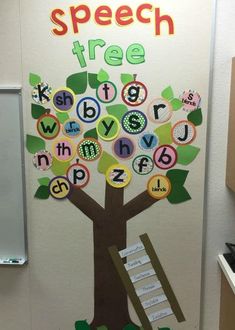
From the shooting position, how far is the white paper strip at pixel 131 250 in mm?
1695

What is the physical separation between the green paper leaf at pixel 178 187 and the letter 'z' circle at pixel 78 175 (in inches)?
17.1

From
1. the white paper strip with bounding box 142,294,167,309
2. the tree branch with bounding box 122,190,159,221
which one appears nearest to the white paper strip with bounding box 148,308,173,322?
the white paper strip with bounding box 142,294,167,309

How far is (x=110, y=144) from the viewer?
1.64m

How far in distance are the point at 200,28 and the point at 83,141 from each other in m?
0.81

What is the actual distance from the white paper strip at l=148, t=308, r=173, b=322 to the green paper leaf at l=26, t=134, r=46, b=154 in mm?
1096

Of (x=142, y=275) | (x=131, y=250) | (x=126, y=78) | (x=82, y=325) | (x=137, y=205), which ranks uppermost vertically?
(x=126, y=78)

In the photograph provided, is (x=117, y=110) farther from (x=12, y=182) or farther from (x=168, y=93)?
(x=12, y=182)

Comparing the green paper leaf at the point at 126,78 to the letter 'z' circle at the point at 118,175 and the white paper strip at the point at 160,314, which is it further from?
the white paper strip at the point at 160,314

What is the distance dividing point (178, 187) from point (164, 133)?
29cm

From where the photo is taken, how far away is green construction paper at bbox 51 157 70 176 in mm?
1673

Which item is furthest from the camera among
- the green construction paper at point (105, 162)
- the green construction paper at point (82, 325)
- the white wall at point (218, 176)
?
the green construction paper at point (82, 325)

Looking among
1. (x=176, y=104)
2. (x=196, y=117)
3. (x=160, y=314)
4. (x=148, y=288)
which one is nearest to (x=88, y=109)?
(x=176, y=104)

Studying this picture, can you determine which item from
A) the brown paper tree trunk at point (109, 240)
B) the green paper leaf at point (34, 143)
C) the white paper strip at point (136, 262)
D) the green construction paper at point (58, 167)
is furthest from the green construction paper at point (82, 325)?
the green paper leaf at point (34, 143)

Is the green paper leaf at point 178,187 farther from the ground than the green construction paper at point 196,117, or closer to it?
closer to it
